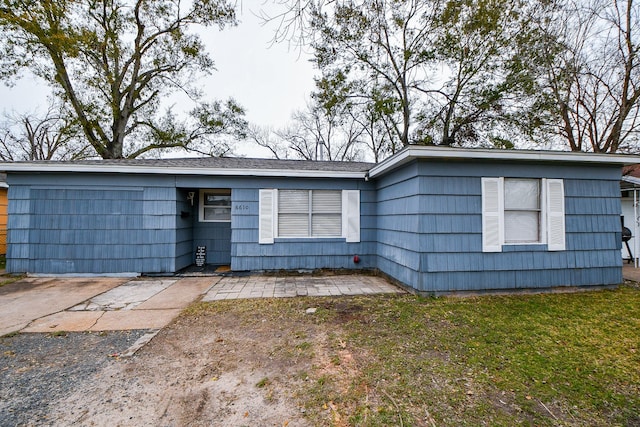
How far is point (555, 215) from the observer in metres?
4.66

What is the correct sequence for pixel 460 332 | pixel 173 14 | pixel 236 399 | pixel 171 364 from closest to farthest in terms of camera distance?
pixel 236 399
pixel 171 364
pixel 460 332
pixel 173 14

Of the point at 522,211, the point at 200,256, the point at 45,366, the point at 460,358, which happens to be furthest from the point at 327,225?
the point at 45,366

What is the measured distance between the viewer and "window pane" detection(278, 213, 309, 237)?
614 cm

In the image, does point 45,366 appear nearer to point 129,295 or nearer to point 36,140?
point 129,295

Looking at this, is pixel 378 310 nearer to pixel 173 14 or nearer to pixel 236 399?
pixel 236 399

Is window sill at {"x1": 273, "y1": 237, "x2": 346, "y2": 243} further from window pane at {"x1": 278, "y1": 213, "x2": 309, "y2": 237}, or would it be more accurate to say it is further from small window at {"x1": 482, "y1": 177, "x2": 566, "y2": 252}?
small window at {"x1": 482, "y1": 177, "x2": 566, "y2": 252}

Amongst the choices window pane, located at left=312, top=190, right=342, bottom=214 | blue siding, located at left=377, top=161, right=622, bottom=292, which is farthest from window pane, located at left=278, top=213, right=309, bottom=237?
blue siding, located at left=377, top=161, right=622, bottom=292

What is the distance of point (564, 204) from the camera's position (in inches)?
186

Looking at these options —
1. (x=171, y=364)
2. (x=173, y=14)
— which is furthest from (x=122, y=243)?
(x=173, y=14)

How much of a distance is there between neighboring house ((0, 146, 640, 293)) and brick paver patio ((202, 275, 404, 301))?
1.31 feet

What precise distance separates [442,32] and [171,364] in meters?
13.9

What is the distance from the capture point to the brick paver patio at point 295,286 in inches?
180

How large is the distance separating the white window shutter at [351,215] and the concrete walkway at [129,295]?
3.08 ft

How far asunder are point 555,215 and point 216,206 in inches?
290
